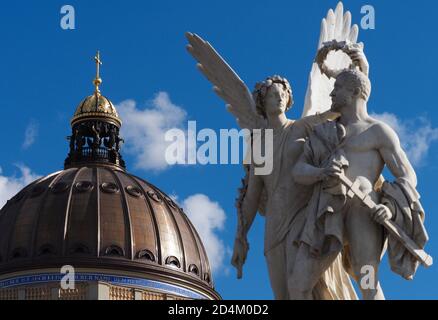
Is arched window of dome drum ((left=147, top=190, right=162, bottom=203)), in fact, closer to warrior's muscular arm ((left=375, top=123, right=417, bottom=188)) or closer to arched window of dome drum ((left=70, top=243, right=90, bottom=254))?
arched window of dome drum ((left=70, top=243, right=90, bottom=254))

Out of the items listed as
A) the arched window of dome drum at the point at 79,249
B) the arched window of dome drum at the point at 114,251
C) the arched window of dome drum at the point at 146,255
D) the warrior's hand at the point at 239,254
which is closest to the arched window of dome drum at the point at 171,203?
the arched window of dome drum at the point at 146,255

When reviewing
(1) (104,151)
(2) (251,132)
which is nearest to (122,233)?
(1) (104,151)

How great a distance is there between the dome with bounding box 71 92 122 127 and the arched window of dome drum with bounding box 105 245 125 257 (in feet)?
60.1

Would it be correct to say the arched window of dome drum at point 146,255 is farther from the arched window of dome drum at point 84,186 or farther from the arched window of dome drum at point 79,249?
the arched window of dome drum at point 84,186

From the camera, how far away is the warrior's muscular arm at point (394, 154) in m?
17.1

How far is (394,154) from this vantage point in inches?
674

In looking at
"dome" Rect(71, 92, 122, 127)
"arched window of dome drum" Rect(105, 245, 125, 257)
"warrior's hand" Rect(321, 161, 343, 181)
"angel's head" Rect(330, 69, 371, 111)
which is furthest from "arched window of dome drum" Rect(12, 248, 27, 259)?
"warrior's hand" Rect(321, 161, 343, 181)

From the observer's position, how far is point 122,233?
10088cm

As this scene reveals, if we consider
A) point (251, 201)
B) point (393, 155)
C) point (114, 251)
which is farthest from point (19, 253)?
point (393, 155)

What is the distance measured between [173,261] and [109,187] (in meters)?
7.12

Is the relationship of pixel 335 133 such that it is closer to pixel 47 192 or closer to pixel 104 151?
pixel 47 192

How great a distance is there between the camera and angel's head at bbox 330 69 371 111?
→ 688 inches
